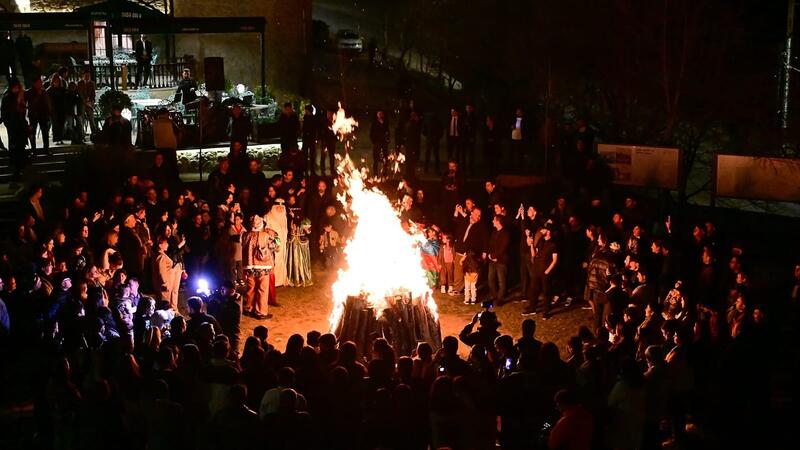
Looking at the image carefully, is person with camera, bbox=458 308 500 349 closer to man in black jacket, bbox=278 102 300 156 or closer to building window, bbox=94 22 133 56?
man in black jacket, bbox=278 102 300 156

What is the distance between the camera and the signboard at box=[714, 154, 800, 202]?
20562mm

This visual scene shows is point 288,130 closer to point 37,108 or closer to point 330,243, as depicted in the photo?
point 330,243

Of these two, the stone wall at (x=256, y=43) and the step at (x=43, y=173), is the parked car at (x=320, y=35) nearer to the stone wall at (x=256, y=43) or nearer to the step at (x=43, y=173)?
the stone wall at (x=256, y=43)

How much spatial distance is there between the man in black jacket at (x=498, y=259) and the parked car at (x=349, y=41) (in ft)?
84.1

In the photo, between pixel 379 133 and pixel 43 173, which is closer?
pixel 43 173

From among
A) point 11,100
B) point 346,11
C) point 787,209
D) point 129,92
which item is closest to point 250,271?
point 11,100

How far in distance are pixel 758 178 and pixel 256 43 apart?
16.6 m

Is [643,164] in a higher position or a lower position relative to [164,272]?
higher

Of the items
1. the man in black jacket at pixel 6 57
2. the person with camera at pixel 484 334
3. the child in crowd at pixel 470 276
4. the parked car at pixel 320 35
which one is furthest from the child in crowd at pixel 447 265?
the parked car at pixel 320 35

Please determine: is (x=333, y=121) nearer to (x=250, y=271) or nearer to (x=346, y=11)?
(x=250, y=271)

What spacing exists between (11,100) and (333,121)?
295 inches

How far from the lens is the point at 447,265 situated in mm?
19984

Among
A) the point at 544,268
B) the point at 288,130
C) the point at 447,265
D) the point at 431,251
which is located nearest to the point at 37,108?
the point at 288,130

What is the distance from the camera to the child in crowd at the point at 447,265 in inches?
781
